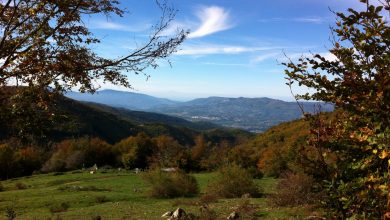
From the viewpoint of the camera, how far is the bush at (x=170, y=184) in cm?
3700

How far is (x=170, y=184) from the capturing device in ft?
121

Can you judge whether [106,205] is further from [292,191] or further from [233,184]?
[292,191]

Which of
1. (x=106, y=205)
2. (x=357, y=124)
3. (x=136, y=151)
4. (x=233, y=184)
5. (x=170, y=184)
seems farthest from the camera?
(x=136, y=151)

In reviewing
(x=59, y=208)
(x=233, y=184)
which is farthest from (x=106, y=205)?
(x=233, y=184)

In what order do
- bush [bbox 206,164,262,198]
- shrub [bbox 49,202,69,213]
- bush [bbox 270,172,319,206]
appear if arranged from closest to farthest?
1. bush [bbox 270,172,319,206]
2. shrub [bbox 49,202,69,213]
3. bush [bbox 206,164,262,198]

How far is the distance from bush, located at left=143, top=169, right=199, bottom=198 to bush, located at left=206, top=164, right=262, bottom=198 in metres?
4.13

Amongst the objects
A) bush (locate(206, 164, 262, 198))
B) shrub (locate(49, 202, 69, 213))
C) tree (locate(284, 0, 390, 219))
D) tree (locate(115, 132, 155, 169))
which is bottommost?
tree (locate(115, 132, 155, 169))

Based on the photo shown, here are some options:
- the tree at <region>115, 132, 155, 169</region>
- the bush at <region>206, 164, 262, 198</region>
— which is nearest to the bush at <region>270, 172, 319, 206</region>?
the bush at <region>206, 164, 262, 198</region>

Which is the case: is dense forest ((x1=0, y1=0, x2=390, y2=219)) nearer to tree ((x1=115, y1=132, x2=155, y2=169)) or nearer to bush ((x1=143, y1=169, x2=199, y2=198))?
bush ((x1=143, y1=169, x2=199, y2=198))

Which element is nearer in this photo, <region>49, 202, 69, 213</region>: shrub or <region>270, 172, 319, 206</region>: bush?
<region>270, 172, 319, 206</region>: bush

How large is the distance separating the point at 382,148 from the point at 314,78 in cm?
132

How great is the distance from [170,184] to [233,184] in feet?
22.3

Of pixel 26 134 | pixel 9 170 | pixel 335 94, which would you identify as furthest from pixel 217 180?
pixel 9 170

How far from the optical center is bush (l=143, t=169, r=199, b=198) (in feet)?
121
